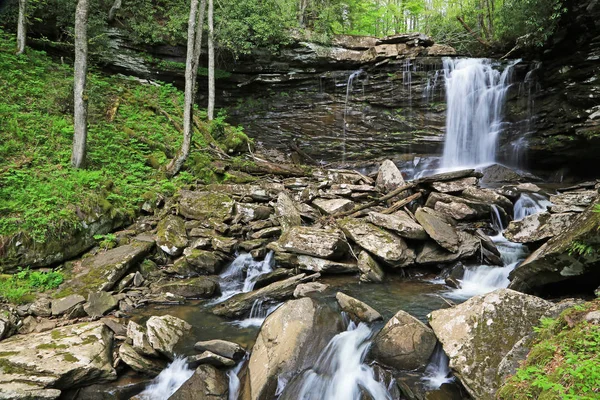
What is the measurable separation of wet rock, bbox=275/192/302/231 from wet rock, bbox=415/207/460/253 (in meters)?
3.23

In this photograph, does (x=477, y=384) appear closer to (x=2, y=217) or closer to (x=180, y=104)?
(x=2, y=217)

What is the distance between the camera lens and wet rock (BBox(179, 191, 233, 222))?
9.28 meters

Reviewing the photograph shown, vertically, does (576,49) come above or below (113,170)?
above

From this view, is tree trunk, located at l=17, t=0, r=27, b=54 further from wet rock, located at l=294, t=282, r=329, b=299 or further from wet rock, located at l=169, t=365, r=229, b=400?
wet rock, located at l=169, t=365, r=229, b=400

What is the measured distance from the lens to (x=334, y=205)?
9.98m

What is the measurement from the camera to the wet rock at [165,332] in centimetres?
503

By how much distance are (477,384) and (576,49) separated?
1361cm


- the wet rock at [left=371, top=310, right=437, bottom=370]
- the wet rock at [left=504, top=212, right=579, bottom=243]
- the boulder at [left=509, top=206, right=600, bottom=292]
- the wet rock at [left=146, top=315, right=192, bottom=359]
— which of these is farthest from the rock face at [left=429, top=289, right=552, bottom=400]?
the wet rock at [left=146, top=315, right=192, bottom=359]

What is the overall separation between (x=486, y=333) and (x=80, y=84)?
10627 millimetres

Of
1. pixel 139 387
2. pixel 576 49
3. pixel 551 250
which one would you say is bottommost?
pixel 139 387

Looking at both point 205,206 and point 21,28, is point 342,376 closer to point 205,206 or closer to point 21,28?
point 205,206

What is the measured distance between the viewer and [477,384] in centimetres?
368

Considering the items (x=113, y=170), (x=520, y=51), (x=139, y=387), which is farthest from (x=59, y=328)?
(x=520, y=51)

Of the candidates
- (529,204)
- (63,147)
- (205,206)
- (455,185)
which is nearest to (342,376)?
(205,206)
